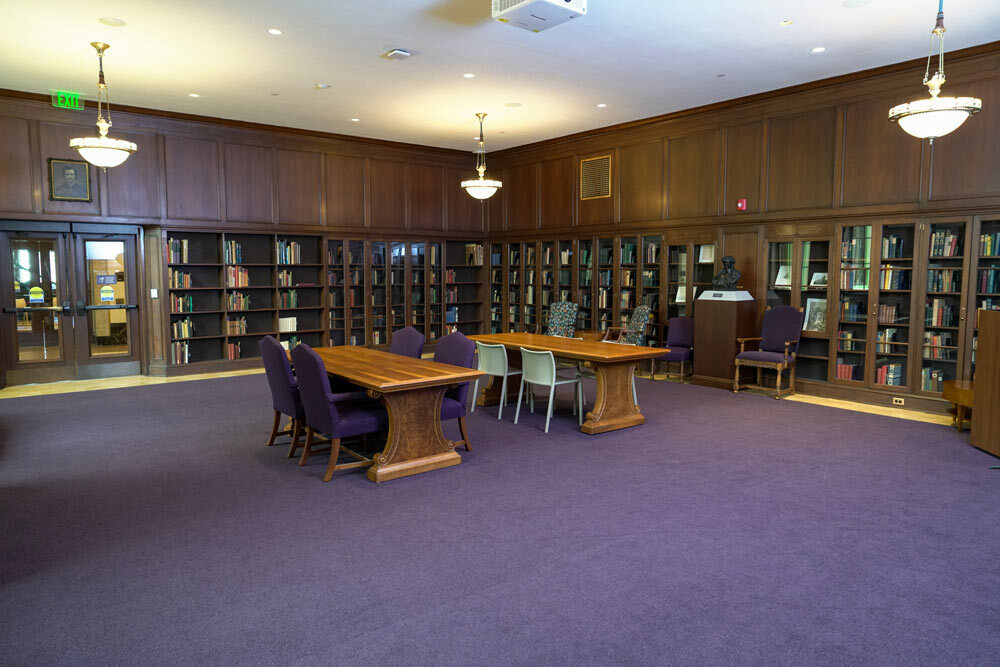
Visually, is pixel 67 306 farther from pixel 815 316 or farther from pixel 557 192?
pixel 815 316

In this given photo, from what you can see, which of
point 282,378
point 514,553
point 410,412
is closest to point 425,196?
point 282,378

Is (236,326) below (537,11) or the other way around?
below

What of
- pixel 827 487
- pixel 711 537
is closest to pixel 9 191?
pixel 711 537

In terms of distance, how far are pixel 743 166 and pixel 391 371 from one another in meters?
5.81

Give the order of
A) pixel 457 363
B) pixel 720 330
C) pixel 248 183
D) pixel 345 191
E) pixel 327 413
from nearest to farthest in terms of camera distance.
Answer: pixel 327 413 < pixel 457 363 < pixel 720 330 < pixel 248 183 < pixel 345 191

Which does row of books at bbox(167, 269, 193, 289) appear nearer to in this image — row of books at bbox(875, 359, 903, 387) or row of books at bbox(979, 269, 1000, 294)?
row of books at bbox(875, 359, 903, 387)

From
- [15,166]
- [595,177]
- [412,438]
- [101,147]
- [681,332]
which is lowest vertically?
[412,438]

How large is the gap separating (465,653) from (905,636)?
1832 mm

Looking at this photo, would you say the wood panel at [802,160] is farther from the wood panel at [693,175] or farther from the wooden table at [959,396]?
the wooden table at [959,396]

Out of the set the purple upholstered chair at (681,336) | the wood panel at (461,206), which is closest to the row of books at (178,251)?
the wood panel at (461,206)

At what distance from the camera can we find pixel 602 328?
33.8ft

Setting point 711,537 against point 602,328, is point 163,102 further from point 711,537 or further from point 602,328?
point 711,537

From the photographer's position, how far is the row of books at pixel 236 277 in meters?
9.75

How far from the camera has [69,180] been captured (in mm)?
8484
